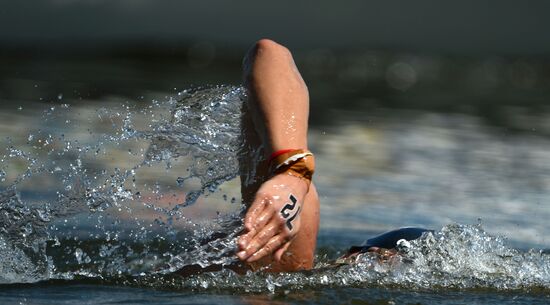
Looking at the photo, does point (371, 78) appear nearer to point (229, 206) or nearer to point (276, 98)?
point (229, 206)

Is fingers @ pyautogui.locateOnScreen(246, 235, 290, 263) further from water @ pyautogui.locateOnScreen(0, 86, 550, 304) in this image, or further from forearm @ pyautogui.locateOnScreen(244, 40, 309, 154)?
forearm @ pyautogui.locateOnScreen(244, 40, 309, 154)

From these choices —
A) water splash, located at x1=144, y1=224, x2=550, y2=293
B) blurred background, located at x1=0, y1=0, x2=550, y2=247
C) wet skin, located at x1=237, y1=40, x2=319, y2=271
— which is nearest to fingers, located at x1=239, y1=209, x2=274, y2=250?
wet skin, located at x1=237, y1=40, x2=319, y2=271

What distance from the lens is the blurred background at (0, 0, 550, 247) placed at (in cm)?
652

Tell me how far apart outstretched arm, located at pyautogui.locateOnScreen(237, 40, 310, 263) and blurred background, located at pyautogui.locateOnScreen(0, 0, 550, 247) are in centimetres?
163

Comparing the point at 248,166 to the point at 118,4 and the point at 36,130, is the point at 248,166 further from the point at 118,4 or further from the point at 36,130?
the point at 118,4

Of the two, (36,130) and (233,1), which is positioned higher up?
(233,1)

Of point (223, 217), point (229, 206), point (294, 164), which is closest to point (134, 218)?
point (229, 206)

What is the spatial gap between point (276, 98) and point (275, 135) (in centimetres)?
13

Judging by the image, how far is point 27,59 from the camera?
14.8 m

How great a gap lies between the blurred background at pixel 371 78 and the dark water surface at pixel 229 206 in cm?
3

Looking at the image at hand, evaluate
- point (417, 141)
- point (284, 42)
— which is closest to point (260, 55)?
point (417, 141)

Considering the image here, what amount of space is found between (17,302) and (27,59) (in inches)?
460

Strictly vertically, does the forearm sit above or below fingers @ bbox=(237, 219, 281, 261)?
above

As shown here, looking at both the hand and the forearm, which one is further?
the forearm
